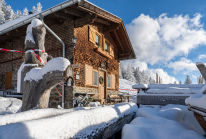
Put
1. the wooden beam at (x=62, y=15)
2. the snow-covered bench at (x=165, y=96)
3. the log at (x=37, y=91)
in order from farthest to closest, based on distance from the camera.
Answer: the wooden beam at (x=62, y=15), the snow-covered bench at (x=165, y=96), the log at (x=37, y=91)

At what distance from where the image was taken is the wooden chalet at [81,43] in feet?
19.3

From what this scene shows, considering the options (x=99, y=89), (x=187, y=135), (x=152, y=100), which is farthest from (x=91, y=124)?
(x=99, y=89)

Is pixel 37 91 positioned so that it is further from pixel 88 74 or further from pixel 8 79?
pixel 8 79

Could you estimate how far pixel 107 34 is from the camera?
927cm

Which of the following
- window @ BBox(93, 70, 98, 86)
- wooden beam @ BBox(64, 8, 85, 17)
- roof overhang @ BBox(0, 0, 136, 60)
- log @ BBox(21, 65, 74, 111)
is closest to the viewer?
log @ BBox(21, 65, 74, 111)

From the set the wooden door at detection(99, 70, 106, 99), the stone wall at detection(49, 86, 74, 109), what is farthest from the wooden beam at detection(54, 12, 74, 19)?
the wooden door at detection(99, 70, 106, 99)

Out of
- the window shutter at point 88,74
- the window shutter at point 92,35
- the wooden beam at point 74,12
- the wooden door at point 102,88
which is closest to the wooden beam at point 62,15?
the wooden beam at point 74,12

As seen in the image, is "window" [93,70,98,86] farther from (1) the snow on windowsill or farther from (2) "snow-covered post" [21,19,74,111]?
(1) the snow on windowsill

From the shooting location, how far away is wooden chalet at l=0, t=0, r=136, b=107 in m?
5.88

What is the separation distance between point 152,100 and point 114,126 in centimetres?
171

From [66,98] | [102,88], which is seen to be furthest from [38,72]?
[102,88]

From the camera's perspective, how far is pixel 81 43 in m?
6.60

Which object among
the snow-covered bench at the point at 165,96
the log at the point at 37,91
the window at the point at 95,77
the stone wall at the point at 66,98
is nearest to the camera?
the log at the point at 37,91

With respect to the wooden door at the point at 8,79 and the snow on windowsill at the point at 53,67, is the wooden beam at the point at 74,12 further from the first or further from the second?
the wooden door at the point at 8,79
